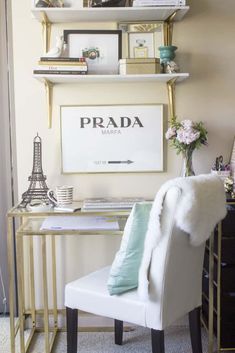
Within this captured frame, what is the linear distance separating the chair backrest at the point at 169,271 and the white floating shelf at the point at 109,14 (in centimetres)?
110

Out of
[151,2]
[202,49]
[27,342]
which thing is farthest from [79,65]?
[27,342]

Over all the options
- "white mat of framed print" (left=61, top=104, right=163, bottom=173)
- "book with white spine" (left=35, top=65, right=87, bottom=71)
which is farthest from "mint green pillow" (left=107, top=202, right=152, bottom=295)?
"book with white spine" (left=35, top=65, right=87, bottom=71)

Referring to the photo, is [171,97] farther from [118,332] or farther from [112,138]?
[118,332]

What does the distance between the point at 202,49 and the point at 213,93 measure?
263 mm

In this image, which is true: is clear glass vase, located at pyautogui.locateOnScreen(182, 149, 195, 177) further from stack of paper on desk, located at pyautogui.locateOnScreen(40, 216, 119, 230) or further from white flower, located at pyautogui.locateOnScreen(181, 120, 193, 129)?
stack of paper on desk, located at pyautogui.locateOnScreen(40, 216, 119, 230)

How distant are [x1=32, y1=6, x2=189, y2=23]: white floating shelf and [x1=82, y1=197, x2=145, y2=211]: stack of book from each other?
1027 mm

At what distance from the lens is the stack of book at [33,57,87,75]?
7.74 ft

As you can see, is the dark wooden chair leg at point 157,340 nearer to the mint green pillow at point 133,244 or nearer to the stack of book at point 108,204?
the mint green pillow at point 133,244

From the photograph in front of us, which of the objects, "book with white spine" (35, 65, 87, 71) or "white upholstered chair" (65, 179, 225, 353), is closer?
"white upholstered chair" (65, 179, 225, 353)

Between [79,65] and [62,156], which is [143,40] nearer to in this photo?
[79,65]

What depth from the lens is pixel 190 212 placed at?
179 cm

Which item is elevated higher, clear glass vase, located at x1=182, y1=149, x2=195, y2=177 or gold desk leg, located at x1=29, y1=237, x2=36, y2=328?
clear glass vase, located at x1=182, y1=149, x2=195, y2=177

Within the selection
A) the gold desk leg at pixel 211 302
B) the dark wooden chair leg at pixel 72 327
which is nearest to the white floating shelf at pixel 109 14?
the gold desk leg at pixel 211 302

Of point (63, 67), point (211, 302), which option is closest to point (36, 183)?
point (63, 67)
